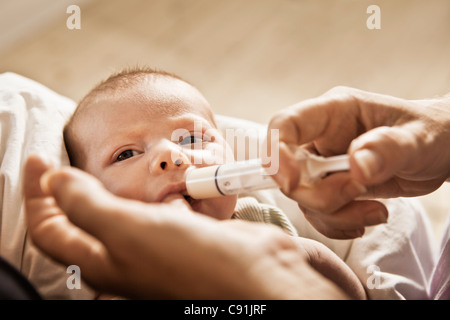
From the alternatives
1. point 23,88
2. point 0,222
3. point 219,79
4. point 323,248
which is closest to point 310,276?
point 323,248

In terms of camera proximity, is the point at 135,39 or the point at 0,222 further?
the point at 135,39

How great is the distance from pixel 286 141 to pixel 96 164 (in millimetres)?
416

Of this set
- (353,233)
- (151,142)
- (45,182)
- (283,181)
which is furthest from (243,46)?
(45,182)

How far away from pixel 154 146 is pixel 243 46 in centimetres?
133

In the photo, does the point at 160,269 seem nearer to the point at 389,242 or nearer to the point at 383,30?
the point at 389,242

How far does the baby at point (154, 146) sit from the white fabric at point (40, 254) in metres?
0.06

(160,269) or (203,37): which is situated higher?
(203,37)

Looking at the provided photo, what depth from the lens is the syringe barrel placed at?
72 centimetres

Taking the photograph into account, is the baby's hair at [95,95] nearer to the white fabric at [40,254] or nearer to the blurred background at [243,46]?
the white fabric at [40,254]

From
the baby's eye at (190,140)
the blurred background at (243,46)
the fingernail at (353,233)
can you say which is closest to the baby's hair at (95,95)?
the baby's eye at (190,140)

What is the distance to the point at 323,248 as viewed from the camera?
35.7 inches

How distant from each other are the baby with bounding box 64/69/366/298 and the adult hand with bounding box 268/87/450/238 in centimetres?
16

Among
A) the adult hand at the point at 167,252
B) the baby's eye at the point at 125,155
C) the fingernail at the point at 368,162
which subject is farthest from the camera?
the baby's eye at the point at 125,155

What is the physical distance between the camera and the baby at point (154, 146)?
79cm
